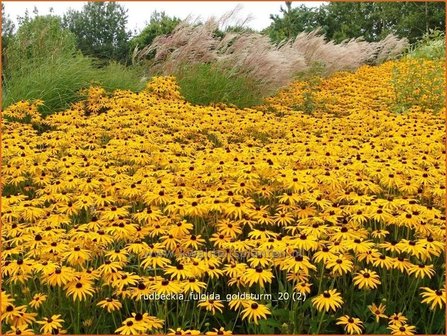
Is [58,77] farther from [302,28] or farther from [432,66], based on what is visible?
[302,28]

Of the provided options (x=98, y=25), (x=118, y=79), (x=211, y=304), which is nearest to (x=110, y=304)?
(x=211, y=304)

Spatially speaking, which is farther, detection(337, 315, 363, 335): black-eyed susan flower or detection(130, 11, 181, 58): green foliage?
detection(130, 11, 181, 58): green foliage

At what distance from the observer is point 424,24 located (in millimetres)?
18016

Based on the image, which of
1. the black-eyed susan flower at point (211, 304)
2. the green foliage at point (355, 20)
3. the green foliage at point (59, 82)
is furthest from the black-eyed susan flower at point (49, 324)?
the green foliage at point (355, 20)

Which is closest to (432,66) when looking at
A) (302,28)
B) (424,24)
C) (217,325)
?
(217,325)

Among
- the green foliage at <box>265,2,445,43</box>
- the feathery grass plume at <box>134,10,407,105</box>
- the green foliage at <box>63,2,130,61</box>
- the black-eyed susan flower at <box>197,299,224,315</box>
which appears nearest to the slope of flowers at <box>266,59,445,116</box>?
the feathery grass plume at <box>134,10,407,105</box>

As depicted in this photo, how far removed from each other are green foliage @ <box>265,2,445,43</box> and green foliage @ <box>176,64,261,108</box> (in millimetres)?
11152

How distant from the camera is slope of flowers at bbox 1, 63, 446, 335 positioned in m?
2.48

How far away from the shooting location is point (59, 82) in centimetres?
683

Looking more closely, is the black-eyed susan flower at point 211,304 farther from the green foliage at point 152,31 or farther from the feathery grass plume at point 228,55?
the green foliage at point 152,31

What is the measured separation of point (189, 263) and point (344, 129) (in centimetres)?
344

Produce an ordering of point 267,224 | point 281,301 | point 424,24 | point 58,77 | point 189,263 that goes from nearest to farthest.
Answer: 1. point 189,263
2. point 281,301
3. point 267,224
4. point 58,77
5. point 424,24

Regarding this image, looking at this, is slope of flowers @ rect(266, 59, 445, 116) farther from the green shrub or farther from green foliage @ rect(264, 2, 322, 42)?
green foliage @ rect(264, 2, 322, 42)

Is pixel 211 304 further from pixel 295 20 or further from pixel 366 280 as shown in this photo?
pixel 295 20
